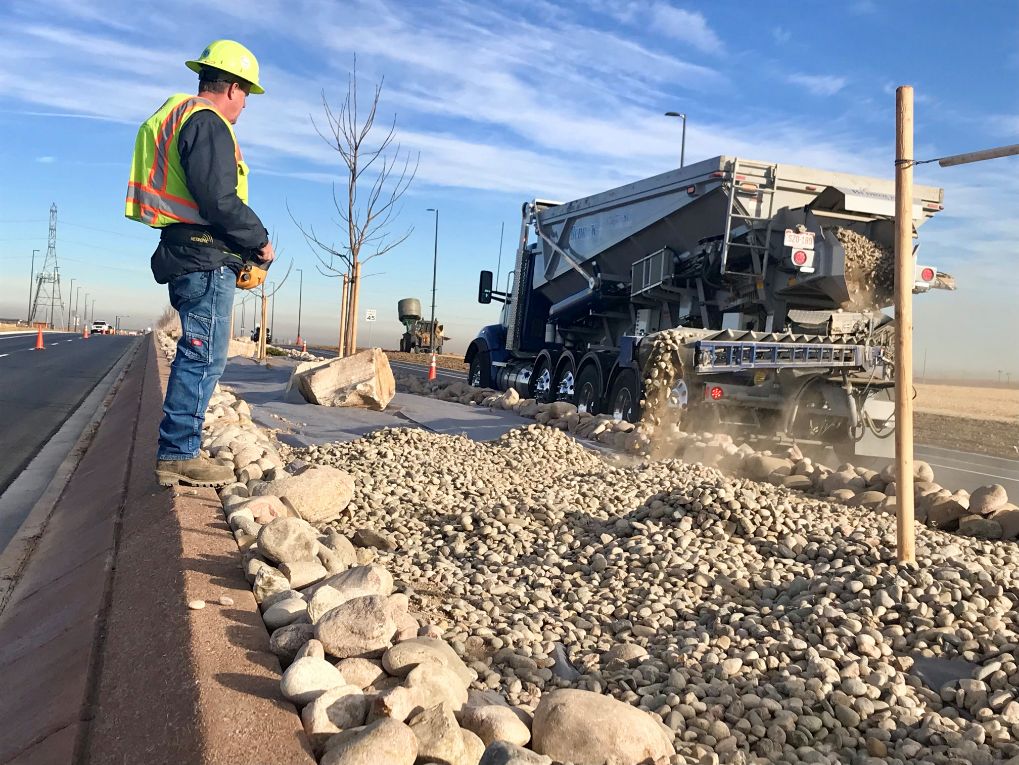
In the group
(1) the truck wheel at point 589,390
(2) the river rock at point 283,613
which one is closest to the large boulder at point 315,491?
(2) the river rock at point 283,613

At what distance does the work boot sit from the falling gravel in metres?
0.86

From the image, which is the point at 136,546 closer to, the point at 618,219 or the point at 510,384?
the point at 618,219

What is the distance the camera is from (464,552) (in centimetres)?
476

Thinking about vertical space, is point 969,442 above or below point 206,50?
below

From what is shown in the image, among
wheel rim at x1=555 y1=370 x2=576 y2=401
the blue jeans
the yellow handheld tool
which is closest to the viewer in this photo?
the blue jeans

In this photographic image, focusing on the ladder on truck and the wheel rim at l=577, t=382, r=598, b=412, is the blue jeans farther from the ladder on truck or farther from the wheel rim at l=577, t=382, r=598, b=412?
the wheel rim at l=577, t=382, r=598, b=412

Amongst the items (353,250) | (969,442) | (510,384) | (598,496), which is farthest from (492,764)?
(969,442)

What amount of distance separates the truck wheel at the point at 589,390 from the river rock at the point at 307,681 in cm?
1041

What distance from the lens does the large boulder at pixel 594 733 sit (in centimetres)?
231

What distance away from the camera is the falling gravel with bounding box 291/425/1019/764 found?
2.76 metres

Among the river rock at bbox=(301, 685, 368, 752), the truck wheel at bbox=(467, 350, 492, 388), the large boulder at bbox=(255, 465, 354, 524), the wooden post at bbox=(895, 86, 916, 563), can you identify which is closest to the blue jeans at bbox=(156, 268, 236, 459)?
the large boulder at bbox=(255, 465, 354, 524)

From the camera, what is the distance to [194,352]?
4.31 metres

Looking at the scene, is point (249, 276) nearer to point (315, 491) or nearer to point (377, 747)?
point (315, 491)

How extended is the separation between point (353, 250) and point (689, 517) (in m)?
14.0
